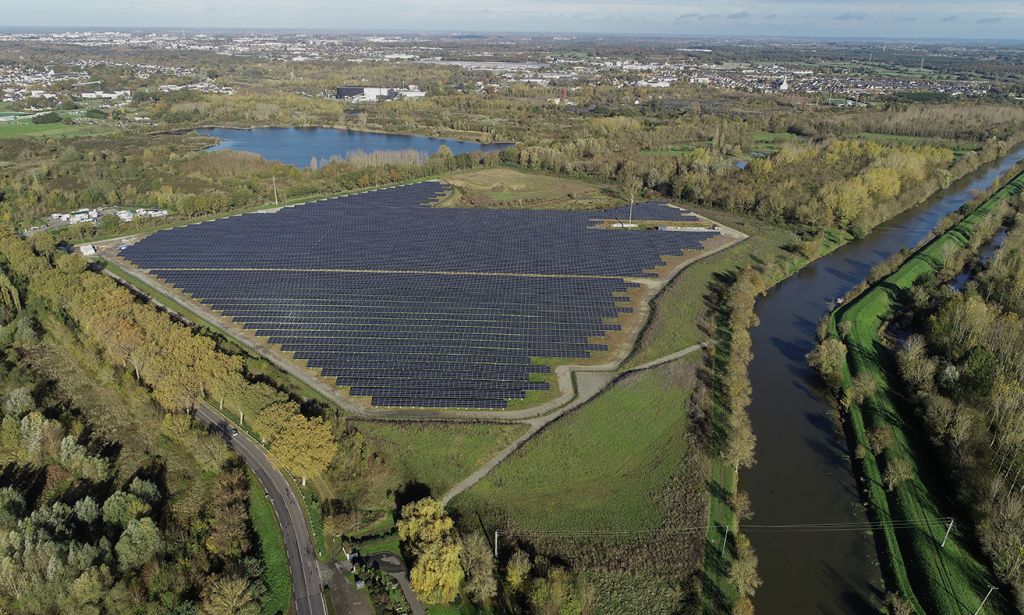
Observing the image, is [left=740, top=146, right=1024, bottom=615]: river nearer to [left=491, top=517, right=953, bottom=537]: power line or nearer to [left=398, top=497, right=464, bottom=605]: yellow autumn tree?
[left=491, top=517, right=953, bottom=537]: power line

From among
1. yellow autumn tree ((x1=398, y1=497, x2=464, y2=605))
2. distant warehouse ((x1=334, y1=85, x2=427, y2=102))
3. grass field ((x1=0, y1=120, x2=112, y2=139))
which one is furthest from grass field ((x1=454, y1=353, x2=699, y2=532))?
distant warehouse ((x1=334, y1=85, x2=427, y2=102))

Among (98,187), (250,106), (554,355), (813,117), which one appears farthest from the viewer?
(250,106)

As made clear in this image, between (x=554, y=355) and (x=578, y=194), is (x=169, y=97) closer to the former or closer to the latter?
(x=578, y=194)

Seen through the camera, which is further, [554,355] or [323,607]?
[554,355]

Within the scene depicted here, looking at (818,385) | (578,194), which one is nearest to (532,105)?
(578,194)

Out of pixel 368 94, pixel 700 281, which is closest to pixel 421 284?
pixel 700 281

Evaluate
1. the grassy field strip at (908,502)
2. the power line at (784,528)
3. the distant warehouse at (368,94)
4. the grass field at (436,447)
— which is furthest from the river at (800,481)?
the distant warehouse at (368,94)

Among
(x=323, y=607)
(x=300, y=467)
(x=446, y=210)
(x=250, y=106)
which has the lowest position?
(x=323, y=607)
